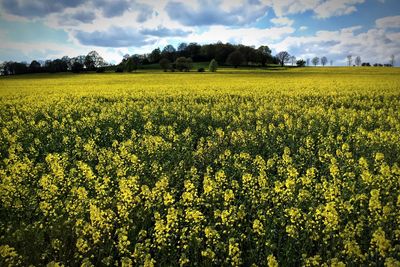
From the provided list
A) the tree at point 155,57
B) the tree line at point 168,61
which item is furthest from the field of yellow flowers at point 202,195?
the tree at point 155,57

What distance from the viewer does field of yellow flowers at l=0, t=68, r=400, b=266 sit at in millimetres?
5598

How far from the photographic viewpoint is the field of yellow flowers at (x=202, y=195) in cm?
560

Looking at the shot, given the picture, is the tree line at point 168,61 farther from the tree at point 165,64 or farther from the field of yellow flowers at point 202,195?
the field of yellow flowers at point 202,195

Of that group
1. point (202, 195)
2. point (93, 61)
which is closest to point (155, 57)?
point (93, 61)

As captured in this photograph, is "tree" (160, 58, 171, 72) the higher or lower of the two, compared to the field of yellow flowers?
higher

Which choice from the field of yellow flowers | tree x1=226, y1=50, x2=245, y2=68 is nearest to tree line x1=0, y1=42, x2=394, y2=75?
tree x1=226, y1=50, x2=245, y2=68

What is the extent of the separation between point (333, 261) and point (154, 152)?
6773 millimetres

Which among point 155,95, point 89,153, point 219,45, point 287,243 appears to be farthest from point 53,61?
point 287,243

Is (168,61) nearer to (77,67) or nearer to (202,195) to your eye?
(77,67)

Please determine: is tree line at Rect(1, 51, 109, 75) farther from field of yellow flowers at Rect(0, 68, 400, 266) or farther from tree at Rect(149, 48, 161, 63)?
field of yellow flowers at Rect(0, 68, 400, 266)

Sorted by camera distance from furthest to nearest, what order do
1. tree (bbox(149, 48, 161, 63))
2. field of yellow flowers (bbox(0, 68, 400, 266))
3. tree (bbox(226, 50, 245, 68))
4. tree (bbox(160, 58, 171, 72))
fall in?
1. tree (bbox(149, 48, 161, 63))
2. tree (bbox(226, 50, 245, 68))
3. tree (bbox(160, 58, 171, 72))
4. field of yellow flowers (bbox(0, 68, 400, 266))

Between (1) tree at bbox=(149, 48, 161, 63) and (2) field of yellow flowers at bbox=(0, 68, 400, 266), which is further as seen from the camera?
(1) tree at bbox=(149, 48, 161, 63)

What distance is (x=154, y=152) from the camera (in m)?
10.6

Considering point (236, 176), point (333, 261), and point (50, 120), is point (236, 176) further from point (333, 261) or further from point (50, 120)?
point (50, 120)
